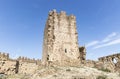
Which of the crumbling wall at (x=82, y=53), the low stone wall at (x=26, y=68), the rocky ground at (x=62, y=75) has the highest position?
the crumbling wall at (x=82, y=53)

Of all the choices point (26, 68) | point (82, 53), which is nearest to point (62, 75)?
point (26, 68)

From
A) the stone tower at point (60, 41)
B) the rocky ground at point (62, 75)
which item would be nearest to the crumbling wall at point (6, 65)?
the rocky ground at point (62, 75)

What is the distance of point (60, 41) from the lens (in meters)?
29.6

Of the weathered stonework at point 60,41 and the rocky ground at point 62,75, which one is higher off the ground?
the weathered stonework at point 60,41

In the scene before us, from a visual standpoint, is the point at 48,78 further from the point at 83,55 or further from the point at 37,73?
the point at 83,55

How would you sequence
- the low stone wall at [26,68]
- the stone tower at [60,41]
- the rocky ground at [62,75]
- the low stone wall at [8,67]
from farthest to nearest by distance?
the stone tower at [60,41], the low stone wall at [26,68], the low stone wall at [8,67], the rocky ground at [62,75]

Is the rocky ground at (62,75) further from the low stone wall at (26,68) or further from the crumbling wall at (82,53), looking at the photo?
the crumbling wall at (82,53)

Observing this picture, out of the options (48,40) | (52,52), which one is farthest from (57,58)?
(48,40)

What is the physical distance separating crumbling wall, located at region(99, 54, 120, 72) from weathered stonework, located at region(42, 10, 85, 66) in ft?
19.8

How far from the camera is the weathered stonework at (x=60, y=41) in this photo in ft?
94.6

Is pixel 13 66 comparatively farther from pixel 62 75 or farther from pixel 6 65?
A: pixel 62 75

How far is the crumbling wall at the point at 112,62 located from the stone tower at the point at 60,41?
19.8ft

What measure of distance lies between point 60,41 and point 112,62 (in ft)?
36.2

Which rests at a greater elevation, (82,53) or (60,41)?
(60,41)
